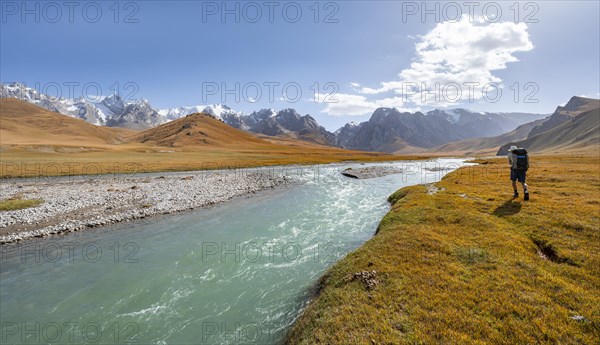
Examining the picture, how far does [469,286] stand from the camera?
1195 cm

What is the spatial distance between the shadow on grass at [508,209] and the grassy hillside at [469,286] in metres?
1.63

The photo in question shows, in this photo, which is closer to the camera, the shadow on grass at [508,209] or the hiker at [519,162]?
the shadow on grass at [508,209]

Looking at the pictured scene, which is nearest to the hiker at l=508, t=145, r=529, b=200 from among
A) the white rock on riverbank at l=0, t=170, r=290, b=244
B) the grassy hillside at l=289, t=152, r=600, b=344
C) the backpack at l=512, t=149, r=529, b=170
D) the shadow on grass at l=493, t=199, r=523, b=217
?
the backpack at l=512, t=149, r=529, b=170

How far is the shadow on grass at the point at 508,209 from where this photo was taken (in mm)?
23141

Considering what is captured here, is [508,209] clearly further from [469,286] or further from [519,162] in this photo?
[469,286]

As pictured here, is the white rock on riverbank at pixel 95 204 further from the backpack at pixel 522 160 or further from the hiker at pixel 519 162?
the backpack at pixel 522 160

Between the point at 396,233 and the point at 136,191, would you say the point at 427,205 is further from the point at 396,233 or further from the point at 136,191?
the point at 136,191

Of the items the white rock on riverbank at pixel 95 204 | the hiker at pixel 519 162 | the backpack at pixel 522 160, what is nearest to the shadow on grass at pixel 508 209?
the hiker at pixel 519 162

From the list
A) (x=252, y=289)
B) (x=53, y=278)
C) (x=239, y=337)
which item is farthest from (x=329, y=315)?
(x=53, y=278)

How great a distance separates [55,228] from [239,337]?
27.4 meters

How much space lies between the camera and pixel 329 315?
1112 cm

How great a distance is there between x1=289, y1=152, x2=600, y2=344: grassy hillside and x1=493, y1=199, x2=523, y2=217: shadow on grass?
163cm

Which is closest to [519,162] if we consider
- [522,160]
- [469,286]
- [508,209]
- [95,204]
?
Result: [522,160]

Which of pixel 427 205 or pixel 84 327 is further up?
pixel 427 205
